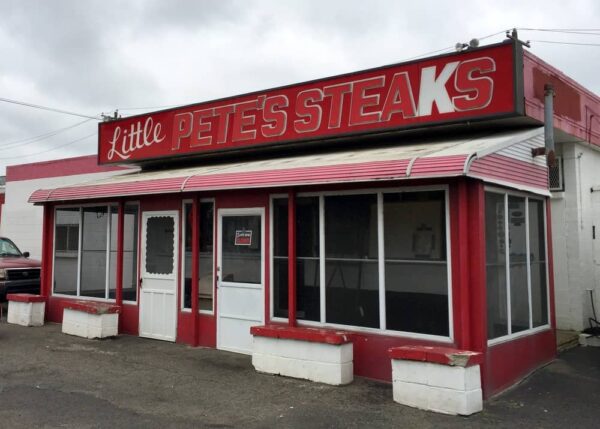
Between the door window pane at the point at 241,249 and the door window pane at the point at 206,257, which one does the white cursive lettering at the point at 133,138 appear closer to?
the door window pane at the point at 206,257

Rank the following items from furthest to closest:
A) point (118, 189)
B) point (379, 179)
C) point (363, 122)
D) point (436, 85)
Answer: point (118, 189) < point (363, 122) < point (436, 85) < point (379, 179)

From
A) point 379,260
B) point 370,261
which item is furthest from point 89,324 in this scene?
point 379,260

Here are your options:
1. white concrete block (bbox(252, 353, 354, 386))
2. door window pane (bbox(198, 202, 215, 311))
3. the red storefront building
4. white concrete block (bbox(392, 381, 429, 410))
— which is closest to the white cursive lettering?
the red storefront building

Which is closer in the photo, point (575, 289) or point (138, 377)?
point (138, 377)

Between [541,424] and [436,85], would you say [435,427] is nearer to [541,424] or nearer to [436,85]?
[541,424]

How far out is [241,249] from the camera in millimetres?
8219

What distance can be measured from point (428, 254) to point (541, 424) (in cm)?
217

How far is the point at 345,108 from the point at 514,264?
3293mm

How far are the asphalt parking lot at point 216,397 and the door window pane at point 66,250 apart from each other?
267 cm

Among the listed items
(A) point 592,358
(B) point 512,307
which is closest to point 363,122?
(B) point 512,307

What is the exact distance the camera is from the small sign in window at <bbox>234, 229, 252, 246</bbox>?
8.15m

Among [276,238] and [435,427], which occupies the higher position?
[276,238]

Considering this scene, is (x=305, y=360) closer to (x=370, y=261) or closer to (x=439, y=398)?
(x=370, y=261)

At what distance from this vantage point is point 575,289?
936cm
